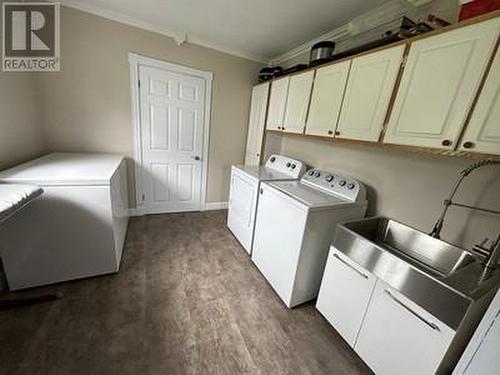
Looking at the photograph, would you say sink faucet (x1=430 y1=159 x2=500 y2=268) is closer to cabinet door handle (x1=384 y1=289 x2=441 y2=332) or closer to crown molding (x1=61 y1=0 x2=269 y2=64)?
cabinet door handle (x1=384 y1=289 x2=441 y2=332)

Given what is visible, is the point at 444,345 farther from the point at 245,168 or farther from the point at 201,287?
the point at 245,168

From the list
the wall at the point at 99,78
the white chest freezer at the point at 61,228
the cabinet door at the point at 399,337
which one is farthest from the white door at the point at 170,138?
the cabinet door at the point at 399,337

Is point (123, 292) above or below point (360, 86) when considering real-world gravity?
below

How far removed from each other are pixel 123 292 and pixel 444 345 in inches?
85.9

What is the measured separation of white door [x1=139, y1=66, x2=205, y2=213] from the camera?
2.83 meters

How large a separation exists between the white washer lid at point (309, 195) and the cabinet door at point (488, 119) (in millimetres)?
854

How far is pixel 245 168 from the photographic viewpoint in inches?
108

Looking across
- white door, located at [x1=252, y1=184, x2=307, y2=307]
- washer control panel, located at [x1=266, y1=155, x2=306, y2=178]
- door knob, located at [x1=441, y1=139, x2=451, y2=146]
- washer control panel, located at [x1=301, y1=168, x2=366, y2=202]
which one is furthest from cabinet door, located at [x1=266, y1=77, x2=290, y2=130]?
door knob, located at [x1=441, y1=139, x2=451, y2=146]

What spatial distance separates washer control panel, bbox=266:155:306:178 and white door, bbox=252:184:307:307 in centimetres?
59

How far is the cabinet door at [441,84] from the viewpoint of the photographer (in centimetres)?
107

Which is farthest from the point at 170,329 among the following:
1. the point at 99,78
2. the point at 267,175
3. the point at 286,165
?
the point at 99,78

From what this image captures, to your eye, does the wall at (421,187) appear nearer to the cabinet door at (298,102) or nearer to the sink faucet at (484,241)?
the sink faucet at (484,241)

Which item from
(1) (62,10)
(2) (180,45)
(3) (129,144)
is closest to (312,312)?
(3) (129,144)

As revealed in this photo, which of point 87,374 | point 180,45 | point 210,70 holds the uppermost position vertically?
point 180,45
